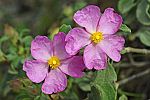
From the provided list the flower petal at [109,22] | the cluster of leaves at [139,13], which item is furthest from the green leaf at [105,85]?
the cluster of leaves at [139,13]

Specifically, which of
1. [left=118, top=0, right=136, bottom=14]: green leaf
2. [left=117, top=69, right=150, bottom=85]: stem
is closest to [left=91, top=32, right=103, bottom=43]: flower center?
[left=118, top=0, right=136, bottom=14]: green leaf

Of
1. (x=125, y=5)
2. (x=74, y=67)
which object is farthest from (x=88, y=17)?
(x=125, y=5)

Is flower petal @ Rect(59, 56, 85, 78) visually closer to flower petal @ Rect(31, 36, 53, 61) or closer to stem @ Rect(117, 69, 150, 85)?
flower petal @ Rect(31, 36, 53, 61)

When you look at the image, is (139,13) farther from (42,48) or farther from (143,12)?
(42,48)

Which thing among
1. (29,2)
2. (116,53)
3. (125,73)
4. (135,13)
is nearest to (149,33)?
(135,13)

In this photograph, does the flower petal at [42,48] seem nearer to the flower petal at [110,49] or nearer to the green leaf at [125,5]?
the flower petal at [110,49]

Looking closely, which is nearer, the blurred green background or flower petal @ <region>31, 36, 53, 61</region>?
flower petal @ <region>31, 36, 53, 61</region>

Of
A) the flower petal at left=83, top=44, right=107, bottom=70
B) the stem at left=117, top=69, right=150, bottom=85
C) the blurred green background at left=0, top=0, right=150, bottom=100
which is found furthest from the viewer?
the stem at left=117, top=69, right=150, bottom=85
